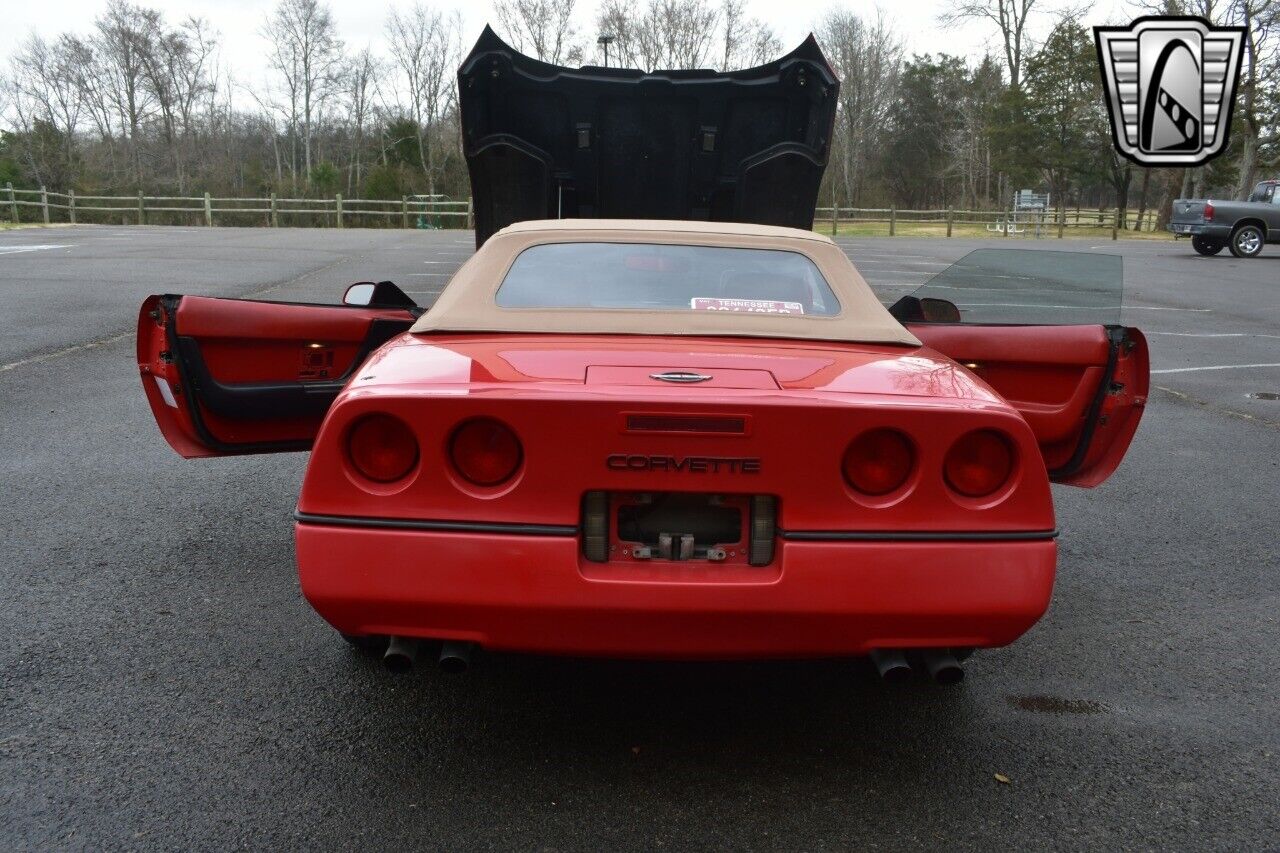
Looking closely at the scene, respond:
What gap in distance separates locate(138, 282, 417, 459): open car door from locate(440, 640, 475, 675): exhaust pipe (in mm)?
1418

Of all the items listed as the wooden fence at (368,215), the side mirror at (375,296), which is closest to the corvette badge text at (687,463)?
the side mirror at (375,296)

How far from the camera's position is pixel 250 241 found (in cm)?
2494

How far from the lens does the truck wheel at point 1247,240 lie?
82.5 feet

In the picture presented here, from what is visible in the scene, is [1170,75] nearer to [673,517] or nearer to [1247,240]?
[1247,240]

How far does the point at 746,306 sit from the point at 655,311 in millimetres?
292

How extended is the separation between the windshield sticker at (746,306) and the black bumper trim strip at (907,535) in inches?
36.3

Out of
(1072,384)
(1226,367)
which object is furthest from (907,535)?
(1226,367)

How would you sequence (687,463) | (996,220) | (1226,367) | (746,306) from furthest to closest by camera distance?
(996,220) → (1226,367) → (746,306) → (687,463)

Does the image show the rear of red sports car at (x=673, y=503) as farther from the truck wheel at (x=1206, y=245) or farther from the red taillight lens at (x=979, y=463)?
the truck wheel at (x=1206, y=245)

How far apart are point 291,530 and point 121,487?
3.63 ft

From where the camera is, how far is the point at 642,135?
6590 millimetres

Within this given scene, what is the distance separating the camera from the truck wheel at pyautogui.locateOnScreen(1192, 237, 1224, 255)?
83.3 feet

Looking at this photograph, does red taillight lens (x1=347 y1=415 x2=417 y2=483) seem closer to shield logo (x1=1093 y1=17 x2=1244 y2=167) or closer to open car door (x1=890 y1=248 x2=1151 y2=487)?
open car door (x1=890 y1=248 x2=1151 y2=487)

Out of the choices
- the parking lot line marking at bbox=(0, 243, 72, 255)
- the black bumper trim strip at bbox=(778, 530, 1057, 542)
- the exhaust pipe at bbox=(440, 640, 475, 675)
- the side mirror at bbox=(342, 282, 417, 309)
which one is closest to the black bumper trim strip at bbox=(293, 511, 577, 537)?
the exhaust pipe at bbox=(440, 640, 475, 675)
